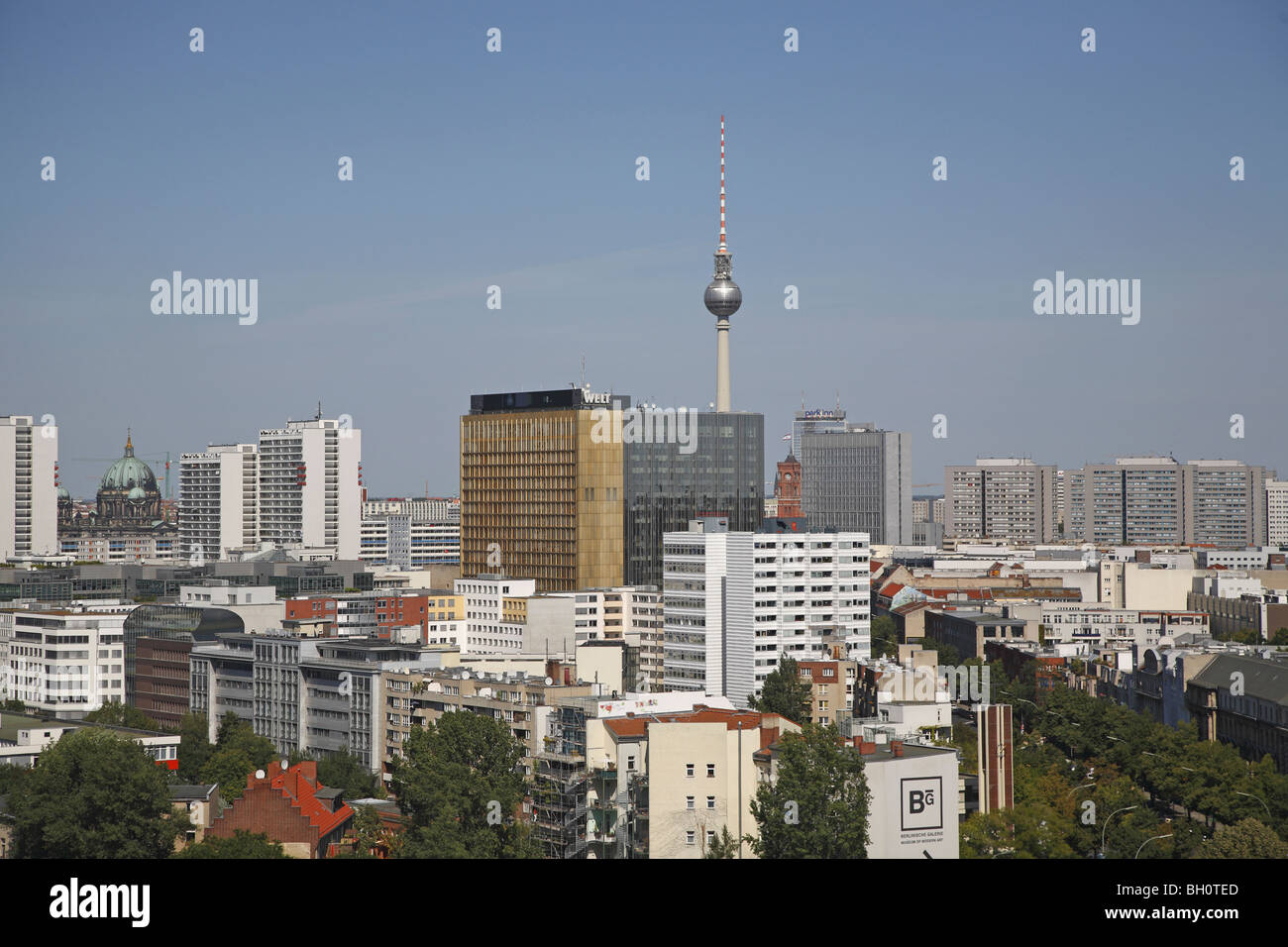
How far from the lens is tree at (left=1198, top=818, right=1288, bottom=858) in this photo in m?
24.4

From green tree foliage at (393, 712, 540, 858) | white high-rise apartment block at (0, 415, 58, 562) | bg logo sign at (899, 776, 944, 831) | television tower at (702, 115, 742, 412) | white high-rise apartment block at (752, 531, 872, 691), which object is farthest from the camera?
white high-rise apartment block at (0, 415, 58, 562)

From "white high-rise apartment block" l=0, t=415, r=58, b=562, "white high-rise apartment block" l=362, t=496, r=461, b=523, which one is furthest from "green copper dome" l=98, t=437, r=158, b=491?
"white high-rise apartment block" l=0, t=415, r=58, b=562

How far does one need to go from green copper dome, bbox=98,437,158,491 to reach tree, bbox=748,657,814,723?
106m

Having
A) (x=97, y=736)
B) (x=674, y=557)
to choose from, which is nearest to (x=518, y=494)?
(x=674, y=557)

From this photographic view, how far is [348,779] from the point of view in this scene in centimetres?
3678

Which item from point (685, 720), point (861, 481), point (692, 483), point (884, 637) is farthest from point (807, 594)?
point (861, 481)

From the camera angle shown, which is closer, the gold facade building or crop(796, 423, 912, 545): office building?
the gold facade building

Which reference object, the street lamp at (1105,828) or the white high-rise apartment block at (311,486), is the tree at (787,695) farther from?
the white high-rise apartment block at (311,486)

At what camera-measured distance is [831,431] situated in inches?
5290

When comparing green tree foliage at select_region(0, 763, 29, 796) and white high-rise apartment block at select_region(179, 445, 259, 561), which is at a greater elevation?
white high-rise apartment block at select_region(179, 445, 259, 561)

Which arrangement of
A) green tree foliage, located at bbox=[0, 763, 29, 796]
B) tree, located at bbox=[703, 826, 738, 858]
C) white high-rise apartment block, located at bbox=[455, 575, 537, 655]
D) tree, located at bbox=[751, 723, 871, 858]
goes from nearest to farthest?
tree, located at bbox=[703, 826, 738, 858], tree, located at bbox=[751, 723, 871, 858], green tree foliage, located at bbox=[0, 763, 29, 796], white high-rise apartment block, located at bbox=[455, 575, 537, 655]

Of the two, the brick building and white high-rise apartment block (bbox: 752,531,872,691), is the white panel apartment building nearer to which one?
white high-rise apartment block (bbox: 752,531,872,691)

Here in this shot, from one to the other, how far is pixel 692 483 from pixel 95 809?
45961 millimetres
